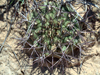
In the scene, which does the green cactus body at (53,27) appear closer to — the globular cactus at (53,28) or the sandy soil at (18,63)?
the globular cactus at (53,28)

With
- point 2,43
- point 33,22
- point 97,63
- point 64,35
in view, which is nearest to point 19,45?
point 2,43

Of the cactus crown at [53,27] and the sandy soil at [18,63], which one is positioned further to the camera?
the sandy soil at [18,63]

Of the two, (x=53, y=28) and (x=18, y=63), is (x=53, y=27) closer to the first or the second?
(x=53, y=28)

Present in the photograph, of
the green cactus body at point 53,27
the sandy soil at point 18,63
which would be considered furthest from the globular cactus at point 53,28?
the sandy soil at point 18,63

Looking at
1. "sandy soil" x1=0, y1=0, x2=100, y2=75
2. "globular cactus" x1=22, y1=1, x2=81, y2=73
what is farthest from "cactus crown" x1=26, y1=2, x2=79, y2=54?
"sandy soil" x1=0, y1=0, x2=100, y2=75

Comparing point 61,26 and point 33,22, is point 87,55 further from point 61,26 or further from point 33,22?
point 33,22

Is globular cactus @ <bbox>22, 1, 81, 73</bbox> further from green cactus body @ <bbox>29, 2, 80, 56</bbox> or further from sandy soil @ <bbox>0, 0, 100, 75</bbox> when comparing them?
sandy soil @ <bbox>0, 0, 100, 75</bbox>
